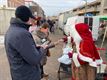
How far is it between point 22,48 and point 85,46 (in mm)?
2457

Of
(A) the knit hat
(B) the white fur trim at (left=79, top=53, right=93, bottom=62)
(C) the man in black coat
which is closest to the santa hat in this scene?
(B) the white fur trim at (left=79, top=53, right=93, bottom=62)

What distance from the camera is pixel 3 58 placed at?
38.4ft

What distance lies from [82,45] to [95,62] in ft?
1.47

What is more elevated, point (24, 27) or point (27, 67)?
point (24, 27)

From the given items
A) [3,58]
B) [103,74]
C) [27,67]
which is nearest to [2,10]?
[3,58]

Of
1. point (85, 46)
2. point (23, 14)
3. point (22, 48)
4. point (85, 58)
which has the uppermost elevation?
point (23, 14)

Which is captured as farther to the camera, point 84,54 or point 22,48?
point 84,54

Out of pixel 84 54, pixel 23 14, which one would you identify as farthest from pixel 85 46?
pixel 23 14

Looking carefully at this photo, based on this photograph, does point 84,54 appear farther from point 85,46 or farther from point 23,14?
point 23,14

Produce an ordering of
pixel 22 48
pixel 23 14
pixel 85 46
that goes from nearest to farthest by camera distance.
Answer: pixel 22 48 → pixel 23 14 → pixel 85 46

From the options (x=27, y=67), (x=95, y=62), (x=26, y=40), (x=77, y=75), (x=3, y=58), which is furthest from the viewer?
(x=3, y=58)

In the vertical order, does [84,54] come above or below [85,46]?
below

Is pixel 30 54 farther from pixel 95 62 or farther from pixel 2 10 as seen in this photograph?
pixel 2 10

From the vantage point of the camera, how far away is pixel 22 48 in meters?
3.20
